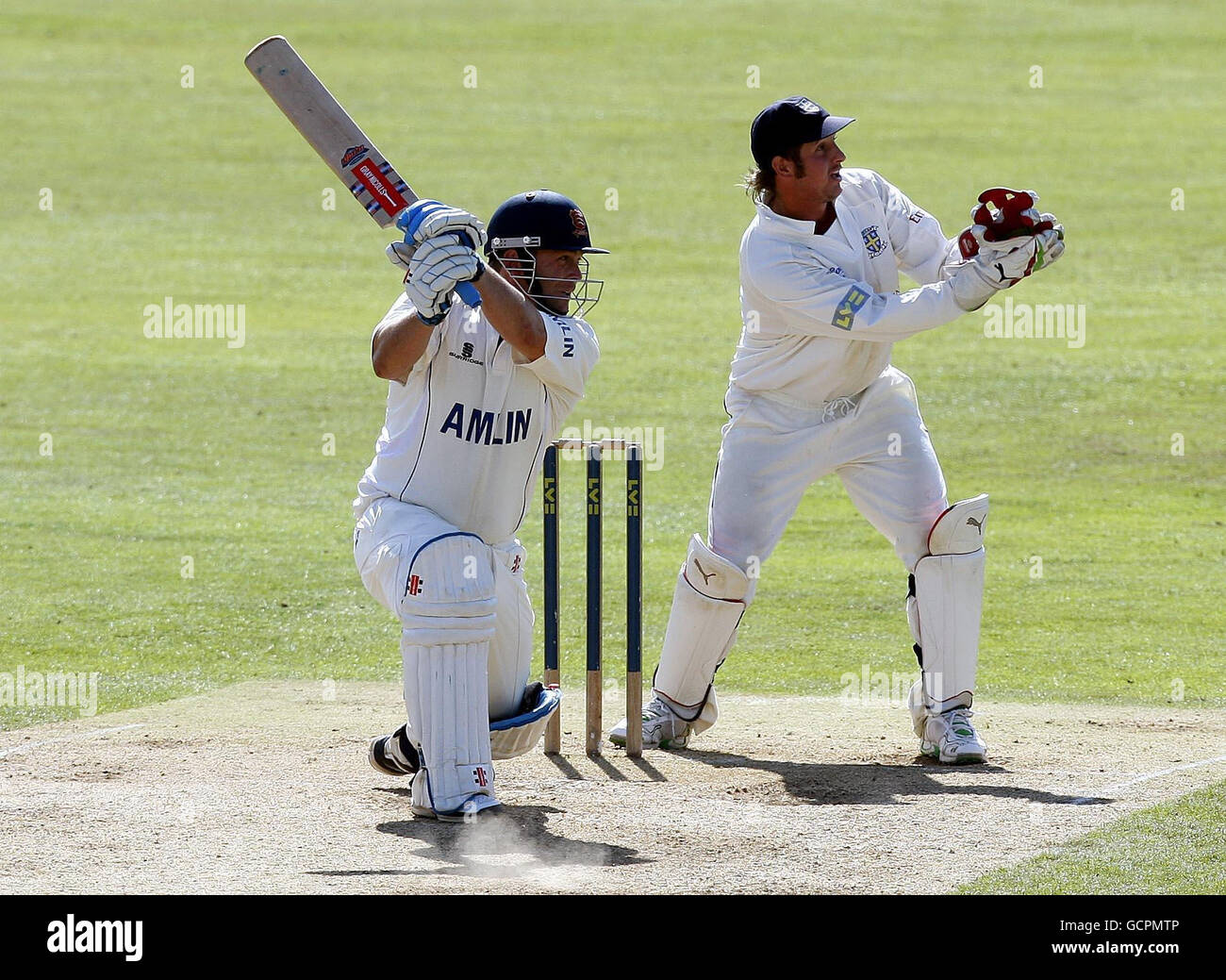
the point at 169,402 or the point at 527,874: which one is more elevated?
the point at 169,402

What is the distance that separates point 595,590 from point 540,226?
128 centimetres

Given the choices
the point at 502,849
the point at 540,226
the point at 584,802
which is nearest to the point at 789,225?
the point at 540,226

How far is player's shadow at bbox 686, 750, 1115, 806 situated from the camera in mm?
5293

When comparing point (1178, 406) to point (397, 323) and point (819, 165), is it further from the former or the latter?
point (397, 323)

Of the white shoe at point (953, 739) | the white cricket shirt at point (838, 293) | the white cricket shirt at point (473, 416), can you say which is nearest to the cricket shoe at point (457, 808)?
the white cricket shirt at point (473, 416)

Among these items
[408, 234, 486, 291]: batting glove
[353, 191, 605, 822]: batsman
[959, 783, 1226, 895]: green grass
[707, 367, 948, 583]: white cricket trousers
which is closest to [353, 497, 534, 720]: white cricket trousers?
[353, 191, 605, 822]: batsman

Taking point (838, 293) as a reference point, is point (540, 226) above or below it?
above

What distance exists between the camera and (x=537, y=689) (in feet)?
17.7

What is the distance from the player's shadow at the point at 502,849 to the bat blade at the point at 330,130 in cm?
165

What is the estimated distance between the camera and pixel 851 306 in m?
5.73

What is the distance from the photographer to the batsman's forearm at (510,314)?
4816mm

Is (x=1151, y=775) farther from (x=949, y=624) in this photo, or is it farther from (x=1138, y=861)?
(x=1138, y=861)

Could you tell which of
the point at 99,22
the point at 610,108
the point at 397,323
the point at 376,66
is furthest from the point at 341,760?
the point at 99,22

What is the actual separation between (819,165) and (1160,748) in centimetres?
216
